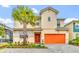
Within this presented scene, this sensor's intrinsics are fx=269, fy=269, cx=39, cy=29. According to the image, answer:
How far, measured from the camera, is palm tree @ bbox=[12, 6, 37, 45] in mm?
8469

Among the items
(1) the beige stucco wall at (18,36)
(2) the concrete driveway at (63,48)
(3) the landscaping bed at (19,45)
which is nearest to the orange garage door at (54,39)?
(2) the concrete driveway at (63,48)

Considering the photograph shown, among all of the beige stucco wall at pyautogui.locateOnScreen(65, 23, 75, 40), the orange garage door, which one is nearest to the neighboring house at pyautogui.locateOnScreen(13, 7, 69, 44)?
the orange garage door

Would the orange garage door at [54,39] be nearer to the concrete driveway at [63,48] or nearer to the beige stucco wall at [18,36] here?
the concrete driveway at [63,48]

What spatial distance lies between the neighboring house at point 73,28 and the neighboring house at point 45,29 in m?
0.13

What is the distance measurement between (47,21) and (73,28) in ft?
2.79

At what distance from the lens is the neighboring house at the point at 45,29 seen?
847cm

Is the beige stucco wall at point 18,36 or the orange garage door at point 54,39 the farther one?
the orange garage door at point 54,39

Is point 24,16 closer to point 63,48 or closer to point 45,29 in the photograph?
point 45,29

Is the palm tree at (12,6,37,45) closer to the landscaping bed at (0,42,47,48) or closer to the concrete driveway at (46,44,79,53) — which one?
the landscaping bed at (0,42,47,48)

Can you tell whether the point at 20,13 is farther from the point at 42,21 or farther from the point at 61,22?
the point at 61,22

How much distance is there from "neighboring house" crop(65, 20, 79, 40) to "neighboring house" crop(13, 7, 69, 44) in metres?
0.13

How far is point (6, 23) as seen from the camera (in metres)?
8.52
